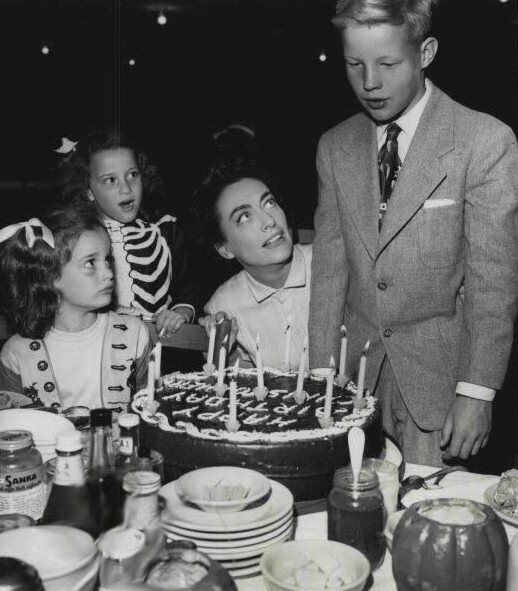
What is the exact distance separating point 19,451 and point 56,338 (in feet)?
4.89

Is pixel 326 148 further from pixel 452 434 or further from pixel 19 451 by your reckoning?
pixel 19 451

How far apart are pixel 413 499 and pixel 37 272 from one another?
180 centimetres

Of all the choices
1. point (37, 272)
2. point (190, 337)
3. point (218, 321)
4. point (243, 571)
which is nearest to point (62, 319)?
point (37, 272)

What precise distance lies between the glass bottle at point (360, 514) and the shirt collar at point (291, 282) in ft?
5.40

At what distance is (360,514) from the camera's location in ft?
4.36

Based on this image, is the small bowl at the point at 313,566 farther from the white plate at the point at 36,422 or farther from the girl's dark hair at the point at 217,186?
the girl's dark hair at the point at 217,186

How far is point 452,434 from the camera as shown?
2.30 m

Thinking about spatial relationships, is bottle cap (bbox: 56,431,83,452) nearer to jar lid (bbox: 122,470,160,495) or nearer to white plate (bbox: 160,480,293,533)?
jar lid (bbox: 122,470,160,495)

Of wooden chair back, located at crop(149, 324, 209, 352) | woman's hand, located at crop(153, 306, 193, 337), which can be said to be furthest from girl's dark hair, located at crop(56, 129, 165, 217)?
wooden chair back, located at crop(149, 324, 209, 352)

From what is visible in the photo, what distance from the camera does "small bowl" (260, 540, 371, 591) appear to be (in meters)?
1.16

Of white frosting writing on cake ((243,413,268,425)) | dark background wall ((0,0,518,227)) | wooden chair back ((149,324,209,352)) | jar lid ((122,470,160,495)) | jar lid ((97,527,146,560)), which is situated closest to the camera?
jar lid ((97,527,146,560))

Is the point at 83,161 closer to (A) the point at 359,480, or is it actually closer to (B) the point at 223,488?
(B) the point at 223,488

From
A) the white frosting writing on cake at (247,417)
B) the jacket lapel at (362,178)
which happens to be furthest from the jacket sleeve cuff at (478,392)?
the jacket lapel at (362,178)

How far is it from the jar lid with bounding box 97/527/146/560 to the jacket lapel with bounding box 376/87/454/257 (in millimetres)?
1592
